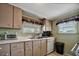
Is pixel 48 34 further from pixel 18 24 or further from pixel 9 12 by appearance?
pixel 9 12

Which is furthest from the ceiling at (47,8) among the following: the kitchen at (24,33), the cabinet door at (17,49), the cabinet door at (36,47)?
the cabinet door at (17,49)

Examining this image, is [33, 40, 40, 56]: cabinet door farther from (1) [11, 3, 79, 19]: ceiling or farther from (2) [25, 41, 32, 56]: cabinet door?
(1) [11, 3, 79, 19]: ceiling

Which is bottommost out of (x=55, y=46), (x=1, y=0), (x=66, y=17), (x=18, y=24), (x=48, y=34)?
(x=55, y=46)

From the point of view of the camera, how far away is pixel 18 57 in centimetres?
147

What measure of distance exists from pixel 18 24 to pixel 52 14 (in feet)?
1.81

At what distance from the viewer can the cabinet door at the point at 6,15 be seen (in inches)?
55.3

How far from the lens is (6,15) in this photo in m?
1.43

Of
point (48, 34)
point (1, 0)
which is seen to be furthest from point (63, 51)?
point (1, 0)

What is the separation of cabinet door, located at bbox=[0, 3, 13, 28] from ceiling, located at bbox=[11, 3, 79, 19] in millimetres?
125

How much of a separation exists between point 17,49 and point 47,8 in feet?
2.47

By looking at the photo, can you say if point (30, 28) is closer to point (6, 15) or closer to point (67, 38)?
point (6, 15)

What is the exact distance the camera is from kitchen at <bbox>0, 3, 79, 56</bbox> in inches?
55.6

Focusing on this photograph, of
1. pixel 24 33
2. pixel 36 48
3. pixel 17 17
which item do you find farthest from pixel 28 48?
pixel 17 17

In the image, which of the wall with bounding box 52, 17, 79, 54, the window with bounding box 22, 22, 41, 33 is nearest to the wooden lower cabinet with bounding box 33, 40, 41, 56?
the window with bounding box 22, 22, 41, 33
